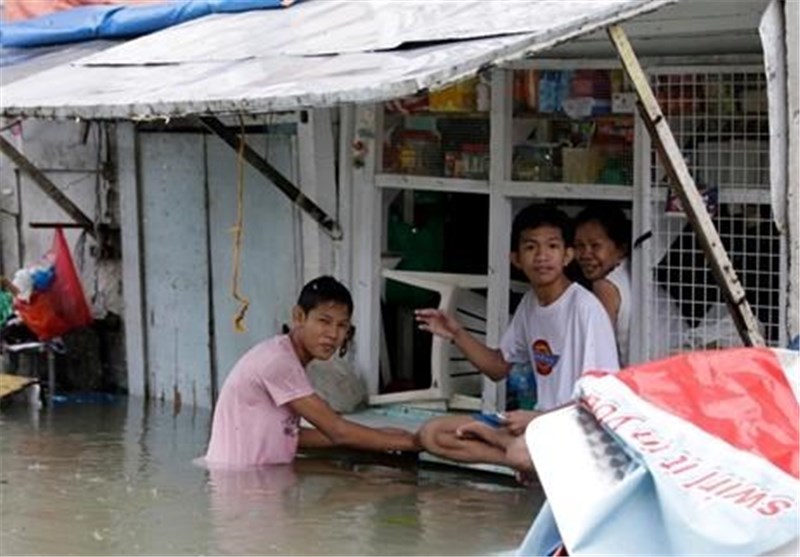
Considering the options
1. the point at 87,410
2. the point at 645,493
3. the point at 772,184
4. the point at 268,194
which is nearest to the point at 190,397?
the point at 87,410

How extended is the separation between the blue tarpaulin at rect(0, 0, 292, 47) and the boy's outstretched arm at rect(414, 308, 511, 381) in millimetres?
2123

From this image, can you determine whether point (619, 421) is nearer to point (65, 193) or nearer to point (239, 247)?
point (239, 247)

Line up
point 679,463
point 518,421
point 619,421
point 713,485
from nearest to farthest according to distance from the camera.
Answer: point 713,485
point 679,463
point 619,421
point 518,421

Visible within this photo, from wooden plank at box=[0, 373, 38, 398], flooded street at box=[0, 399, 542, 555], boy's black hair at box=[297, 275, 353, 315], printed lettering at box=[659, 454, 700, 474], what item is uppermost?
boy's black hair at box=[297, 275, 353, 315]

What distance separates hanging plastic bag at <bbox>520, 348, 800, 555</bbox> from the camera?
5.49m

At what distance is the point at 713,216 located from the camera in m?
8.49

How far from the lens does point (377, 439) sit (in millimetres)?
8602

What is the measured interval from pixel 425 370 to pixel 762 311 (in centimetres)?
263

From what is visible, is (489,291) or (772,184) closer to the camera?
(772,184)

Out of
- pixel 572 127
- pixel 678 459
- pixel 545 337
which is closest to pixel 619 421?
pixel 678 459

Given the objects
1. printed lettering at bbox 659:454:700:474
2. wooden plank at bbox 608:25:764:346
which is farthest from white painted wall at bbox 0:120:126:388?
printed lettering at bbox 659:454:700:474

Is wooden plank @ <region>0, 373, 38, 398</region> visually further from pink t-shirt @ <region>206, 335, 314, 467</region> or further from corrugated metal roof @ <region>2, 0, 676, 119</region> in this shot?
pink t-shirt @ <region>206, 335, 314, 467</region>

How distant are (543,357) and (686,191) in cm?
165

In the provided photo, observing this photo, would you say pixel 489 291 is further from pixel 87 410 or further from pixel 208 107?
pixel 87 410
